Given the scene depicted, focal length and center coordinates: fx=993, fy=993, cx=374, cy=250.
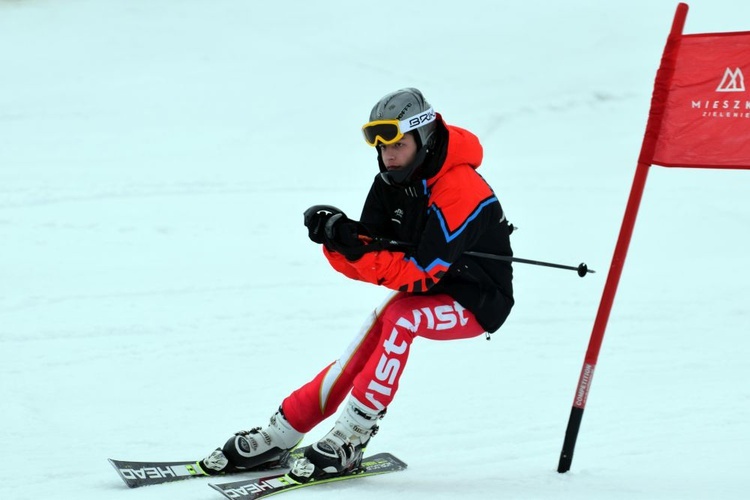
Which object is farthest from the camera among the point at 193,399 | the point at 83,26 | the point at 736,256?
the point at 83,26

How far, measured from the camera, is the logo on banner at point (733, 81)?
4.30m

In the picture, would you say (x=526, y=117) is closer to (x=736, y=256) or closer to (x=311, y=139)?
(x=311, y=139)

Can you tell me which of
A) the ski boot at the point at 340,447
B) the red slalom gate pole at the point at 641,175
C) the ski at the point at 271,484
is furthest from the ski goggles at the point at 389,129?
the ski at the point at 271,484

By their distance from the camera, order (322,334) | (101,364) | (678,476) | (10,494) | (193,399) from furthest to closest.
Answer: (322,334), (101,364), (193,399), (678,476), (10,494)

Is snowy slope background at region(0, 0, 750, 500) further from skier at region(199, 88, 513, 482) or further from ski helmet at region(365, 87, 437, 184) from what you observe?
ski helmet at region(365, 87, 437, 184)

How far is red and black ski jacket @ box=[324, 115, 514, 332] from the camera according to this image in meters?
4.20

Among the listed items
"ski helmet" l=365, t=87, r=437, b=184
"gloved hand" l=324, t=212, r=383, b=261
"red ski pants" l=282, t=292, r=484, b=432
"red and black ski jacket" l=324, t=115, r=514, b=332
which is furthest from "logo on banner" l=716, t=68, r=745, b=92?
"gloved hand" l=324, t=212, r=383, b=261

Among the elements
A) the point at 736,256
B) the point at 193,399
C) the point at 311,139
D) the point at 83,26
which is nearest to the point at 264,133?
the point at 311,139

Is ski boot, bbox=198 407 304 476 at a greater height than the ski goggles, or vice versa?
the ski goggles

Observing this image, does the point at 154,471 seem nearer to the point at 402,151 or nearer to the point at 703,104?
the point at 402,151

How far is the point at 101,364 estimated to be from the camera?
21.2 feet

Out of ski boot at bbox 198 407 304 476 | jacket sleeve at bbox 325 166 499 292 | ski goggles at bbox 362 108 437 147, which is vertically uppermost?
ski goggles at bbox 362 108 437 147

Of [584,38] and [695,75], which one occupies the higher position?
[584,38]

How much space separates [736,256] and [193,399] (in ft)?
18.2
